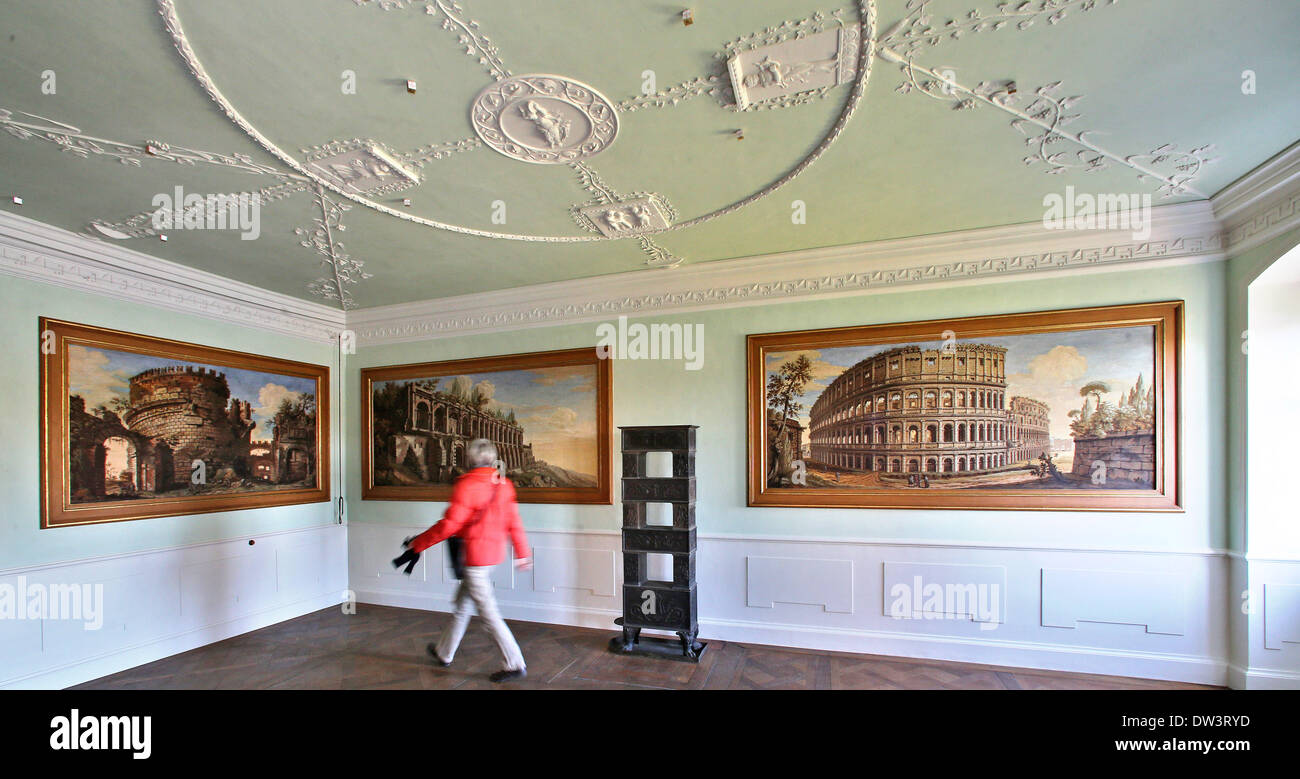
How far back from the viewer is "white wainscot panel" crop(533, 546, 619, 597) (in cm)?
596

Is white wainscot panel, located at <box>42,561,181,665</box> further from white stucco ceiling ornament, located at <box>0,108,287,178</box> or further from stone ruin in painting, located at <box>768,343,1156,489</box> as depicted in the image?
stone ruin in painting, located at <box>768,343,1156,489</box>

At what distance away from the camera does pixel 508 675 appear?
460 cm

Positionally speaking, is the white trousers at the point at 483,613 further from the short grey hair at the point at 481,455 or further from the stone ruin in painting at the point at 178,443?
the stone ruin in painting at the point at 178,443

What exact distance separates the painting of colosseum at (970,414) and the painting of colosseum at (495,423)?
6.66ft

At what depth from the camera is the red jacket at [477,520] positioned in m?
4.40

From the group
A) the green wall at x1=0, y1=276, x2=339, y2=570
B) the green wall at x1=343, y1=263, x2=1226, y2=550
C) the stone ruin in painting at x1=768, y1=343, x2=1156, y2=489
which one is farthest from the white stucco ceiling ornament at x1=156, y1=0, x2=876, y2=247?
the green wall at x1=0, y1=276, x2=339, y2=570

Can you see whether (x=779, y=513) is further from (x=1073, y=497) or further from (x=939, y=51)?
(x=939, y=51)

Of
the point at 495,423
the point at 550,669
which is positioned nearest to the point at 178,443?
the point at 495,423

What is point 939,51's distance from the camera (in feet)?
8.43

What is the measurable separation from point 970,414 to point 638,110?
390cm

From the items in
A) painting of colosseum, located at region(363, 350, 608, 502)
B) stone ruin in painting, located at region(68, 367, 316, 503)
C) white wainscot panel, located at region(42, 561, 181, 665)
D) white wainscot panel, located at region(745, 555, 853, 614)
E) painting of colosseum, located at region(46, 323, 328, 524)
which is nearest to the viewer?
white wainscot panel, located at region(42, 561, 181, 665)

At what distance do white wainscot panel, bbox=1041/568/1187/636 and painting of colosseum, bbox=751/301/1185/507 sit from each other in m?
0.69

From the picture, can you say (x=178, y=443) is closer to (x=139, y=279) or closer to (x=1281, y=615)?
(x=139, y=279)
